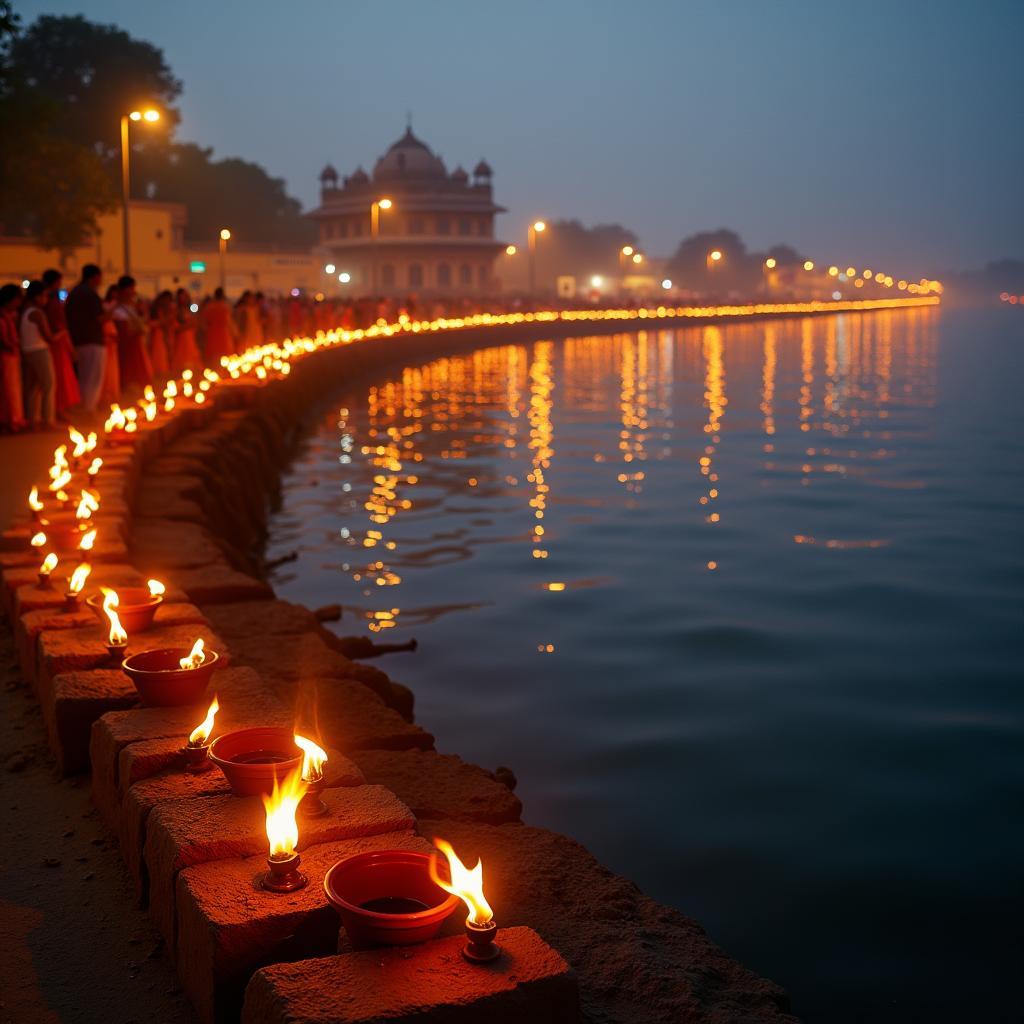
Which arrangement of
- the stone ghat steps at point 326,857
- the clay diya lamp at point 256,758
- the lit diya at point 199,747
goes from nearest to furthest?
1. the stone ghat steps at point 326,857
2. the clay diya lamp at point 256,758
3. the lit diya at point 199,747

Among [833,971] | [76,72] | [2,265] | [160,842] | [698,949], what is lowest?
[833,971]

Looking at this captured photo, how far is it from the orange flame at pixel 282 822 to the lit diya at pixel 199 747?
58 centimetres

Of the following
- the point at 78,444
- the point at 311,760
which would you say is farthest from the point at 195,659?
the point at 78,444

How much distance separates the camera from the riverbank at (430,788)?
11.5 ft

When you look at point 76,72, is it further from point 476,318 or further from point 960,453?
point 960,453

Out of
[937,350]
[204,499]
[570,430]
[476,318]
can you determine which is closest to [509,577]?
[204,499]

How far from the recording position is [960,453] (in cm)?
2172

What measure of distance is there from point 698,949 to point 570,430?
20498 millimetres

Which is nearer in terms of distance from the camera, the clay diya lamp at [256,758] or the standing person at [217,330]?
the clay diya lamp at [256,758]

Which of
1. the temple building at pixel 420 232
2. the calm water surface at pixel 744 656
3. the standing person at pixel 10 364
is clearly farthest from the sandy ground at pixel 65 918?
the temple building at pixel 420 232

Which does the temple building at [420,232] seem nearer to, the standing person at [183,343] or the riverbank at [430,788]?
the standing person at [183,343]

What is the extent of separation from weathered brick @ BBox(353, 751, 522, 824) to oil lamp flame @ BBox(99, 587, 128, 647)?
1.03 m

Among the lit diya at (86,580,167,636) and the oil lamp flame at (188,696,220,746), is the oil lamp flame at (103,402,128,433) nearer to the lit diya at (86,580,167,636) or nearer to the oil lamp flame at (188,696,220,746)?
the lit diya at (86,580,167,636)

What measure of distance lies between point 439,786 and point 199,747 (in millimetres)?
1206
